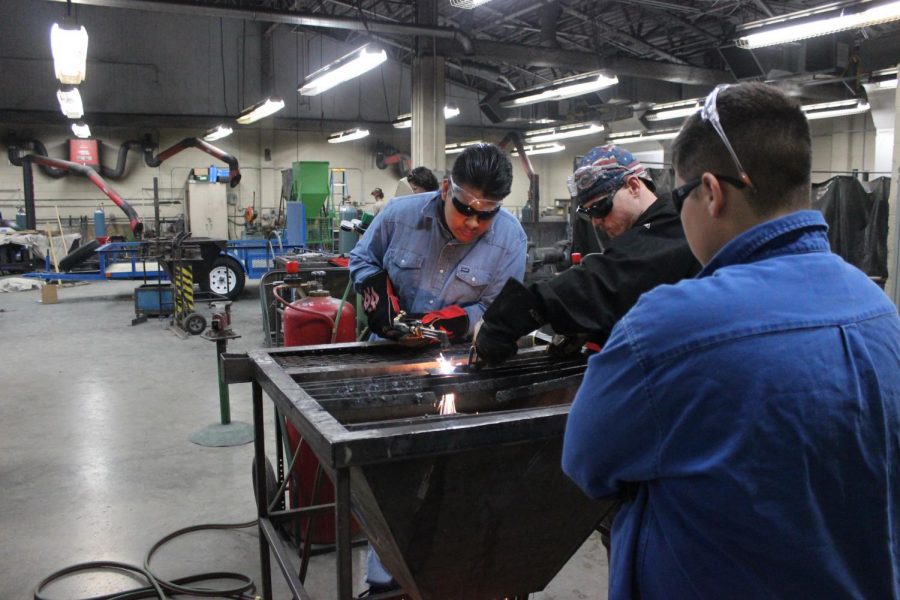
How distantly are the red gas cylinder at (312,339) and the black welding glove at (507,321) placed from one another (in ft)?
4.72

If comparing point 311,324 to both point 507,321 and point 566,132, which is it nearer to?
point 507,321

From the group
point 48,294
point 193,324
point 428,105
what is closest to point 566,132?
point 428,105

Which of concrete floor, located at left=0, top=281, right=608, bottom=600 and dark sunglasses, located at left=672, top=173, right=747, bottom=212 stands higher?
dark sunglasses, located at left=672, top=173, right=747, bottom=212

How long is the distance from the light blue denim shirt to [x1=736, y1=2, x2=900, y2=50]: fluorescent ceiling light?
16.0 ft

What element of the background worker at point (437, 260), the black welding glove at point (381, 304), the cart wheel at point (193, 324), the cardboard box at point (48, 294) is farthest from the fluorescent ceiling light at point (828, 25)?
the cardboard box at point (48, 294)

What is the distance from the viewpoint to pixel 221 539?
10.9 ft

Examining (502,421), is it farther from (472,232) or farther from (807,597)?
(472,232)

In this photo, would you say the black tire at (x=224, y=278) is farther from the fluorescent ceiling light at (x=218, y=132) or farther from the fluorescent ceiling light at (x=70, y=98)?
the fluorescent ceiling light at (x=218, y=132)

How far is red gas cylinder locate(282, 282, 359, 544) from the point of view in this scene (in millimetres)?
3135

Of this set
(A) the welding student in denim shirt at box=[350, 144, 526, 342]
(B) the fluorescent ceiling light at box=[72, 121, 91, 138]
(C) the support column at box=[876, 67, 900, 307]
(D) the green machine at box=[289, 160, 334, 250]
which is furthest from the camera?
(B) the fluorescent ceiling light at box=[72, 121, 91, 138]

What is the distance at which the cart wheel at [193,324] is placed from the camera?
8.12 m

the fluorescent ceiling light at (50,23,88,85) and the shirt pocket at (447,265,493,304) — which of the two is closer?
the shirt pocket at (447,265,493,304)

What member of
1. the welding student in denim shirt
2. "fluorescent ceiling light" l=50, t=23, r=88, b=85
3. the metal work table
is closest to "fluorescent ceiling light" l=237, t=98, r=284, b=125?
"fluorescent ceiling light" l=50, t=23, r=88, b=85

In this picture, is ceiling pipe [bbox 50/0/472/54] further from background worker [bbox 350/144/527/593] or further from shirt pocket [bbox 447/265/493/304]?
shirt pocket [bbox 447/265/493/304]
